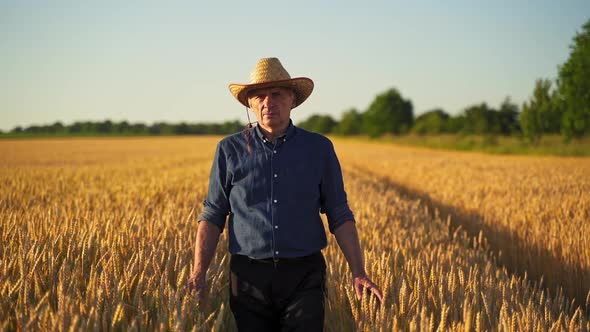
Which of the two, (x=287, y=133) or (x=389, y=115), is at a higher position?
(x=389, y=115)

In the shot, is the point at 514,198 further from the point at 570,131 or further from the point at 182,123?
the point at 182,123

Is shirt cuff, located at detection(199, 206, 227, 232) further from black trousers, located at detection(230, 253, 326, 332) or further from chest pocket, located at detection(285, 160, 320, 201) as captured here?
chest pocket, located at detection(285, 160, 320, 201)

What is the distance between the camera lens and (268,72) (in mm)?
2166

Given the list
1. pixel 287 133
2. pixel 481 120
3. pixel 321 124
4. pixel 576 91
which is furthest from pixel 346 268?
pixel 321 124

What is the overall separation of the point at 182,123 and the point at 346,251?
110 m

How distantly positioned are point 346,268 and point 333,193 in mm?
911

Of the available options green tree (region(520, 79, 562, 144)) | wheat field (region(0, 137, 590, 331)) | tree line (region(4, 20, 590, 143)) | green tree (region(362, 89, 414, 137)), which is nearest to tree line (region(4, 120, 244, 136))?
tree line (region(4, 20, 590, 143))

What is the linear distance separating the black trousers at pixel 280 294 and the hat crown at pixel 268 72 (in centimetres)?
91

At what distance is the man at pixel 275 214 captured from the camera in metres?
2.09

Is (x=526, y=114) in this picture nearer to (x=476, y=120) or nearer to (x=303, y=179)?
(x=476, y=120)

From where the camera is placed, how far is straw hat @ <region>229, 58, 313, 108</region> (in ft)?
7.07

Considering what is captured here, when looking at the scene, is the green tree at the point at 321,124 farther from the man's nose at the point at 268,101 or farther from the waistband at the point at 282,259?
the waistband at the point at 282,259

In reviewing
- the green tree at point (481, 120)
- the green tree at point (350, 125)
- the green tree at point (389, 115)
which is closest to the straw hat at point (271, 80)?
the green tree at point (481, 120)

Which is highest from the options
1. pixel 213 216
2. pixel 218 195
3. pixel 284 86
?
pixel 284 86
